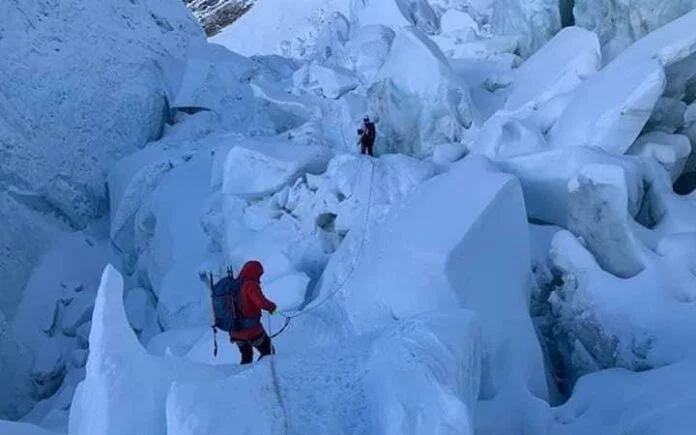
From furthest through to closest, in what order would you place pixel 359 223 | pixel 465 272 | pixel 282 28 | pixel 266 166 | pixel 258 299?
pixel 282 28 → pixel 266 166 → pixel 359 223 → pixel 465 272 → pixel 258 299

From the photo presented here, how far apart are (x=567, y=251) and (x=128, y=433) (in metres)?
3.17

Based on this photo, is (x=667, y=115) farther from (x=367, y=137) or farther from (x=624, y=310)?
(x=367, y=137)

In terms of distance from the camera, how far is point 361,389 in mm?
3451

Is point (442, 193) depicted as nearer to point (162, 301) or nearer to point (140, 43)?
point (162, 301)

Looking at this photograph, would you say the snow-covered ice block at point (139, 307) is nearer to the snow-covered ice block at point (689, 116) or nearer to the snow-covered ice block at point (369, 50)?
the snow-covered ice block at point (369, 50)

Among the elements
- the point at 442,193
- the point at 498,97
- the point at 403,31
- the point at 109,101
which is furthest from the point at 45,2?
the point at 442,193

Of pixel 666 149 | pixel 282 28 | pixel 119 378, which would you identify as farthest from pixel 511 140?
pixel 282 28

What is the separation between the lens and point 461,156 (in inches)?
281

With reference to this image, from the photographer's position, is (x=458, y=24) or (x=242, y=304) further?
(x=458, y=24)

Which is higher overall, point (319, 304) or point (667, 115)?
point (667, 115)

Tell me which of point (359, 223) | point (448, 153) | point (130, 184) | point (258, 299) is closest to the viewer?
point (258, 299)

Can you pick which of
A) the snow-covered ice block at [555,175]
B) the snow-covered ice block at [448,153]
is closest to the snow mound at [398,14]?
the snow-covered ice block at [448,153]

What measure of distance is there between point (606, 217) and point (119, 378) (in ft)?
10.7

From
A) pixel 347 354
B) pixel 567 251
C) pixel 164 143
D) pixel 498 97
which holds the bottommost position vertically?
pixel 164 143
